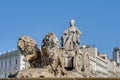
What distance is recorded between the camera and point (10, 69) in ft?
369

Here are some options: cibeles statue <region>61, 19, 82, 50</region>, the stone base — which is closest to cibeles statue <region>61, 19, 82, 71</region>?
cibeles statue <region>61, 19, 82, 50</region>

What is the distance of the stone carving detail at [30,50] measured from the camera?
25312 millimetres

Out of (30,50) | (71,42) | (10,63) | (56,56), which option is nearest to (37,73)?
(56,56)

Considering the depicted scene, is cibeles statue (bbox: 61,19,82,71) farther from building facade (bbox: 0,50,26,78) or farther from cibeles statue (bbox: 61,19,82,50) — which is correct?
building facade (bbox: 0,50,26,78)

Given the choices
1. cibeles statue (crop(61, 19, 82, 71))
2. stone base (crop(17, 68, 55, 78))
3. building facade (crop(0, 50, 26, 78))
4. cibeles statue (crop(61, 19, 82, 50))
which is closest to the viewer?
stone base (crop(17, 68, 55, 78))

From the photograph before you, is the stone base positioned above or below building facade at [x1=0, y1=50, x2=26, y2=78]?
below

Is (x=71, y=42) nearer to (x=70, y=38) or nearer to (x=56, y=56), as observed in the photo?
(x=70, y=38)

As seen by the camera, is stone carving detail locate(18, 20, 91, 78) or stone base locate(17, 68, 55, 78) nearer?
stone base locate(17, 68, 55, 78)

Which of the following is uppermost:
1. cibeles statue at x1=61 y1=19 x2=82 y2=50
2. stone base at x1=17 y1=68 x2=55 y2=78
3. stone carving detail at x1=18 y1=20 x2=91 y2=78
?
cibeles statue at x1=61 y1=19 x2=82 y2=50

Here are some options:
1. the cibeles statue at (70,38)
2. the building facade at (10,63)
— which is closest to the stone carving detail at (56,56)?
the cibeles statue at (70,38)

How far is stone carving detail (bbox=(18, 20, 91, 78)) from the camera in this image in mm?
24067

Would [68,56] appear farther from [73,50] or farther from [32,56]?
[32,56]

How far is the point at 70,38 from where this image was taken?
2805cm

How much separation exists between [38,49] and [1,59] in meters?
96.0
